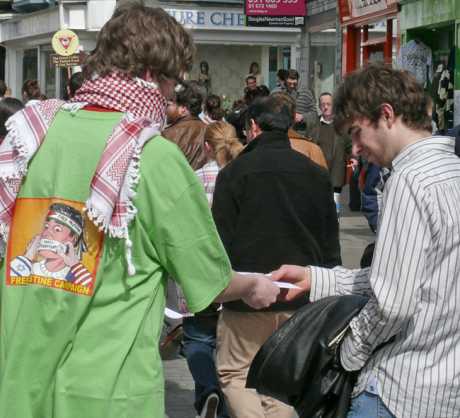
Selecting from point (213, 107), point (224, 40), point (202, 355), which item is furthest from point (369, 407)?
point (224, 40)

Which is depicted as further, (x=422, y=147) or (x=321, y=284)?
(x=321, y=284)

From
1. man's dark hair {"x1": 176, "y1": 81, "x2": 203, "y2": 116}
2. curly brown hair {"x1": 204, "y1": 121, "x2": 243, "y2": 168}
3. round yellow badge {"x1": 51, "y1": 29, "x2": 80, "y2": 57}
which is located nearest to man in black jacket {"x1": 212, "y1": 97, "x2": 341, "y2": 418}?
curly brown hair {"x1": 204, "y1": 121, "x2": 243, "y2": 168}

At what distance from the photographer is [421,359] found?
3217mm

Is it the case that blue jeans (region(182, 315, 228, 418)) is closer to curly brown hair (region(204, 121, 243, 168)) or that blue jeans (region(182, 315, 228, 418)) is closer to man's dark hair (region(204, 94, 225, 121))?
curly brown hair (region(204, 121, 243, 168))

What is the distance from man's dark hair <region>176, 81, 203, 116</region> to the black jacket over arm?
2902 millimetres

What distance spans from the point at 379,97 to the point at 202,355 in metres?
3.17

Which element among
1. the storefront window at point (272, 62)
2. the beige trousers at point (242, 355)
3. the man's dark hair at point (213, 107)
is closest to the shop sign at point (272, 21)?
the storefront window at point (272, 62)

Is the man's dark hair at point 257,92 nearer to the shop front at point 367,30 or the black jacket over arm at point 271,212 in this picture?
the shop front at point 367,30

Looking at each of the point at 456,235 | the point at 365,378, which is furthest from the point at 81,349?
the point at 456,235

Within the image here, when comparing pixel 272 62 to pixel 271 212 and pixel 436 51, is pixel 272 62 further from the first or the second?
pixel 271 212

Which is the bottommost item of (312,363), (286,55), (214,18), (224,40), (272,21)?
(312,363)

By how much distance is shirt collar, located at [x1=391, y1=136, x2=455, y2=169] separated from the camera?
3266 millimetres

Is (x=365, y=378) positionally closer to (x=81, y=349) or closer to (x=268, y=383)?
(x=268, y=383)

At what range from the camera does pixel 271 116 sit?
5855 millimetres
